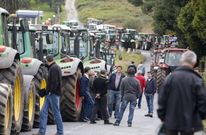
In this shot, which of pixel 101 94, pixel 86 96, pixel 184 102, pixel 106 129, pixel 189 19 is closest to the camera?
pixel 184 102

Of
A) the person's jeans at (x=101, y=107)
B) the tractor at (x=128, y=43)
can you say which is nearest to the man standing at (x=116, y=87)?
the person's jeans at (x=101, y=107)

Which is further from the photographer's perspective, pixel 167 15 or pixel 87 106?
pixel 167 15

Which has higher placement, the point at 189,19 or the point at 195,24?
the point at 195,24

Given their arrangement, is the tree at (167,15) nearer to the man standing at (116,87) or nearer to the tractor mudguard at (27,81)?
the man standing at (116,87)

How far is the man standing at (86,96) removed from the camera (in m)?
20.8

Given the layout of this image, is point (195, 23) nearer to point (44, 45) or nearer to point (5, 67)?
point (44, 45)

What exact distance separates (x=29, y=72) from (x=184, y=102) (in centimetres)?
803

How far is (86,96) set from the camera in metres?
21.4

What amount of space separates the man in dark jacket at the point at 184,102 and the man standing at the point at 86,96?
10.7 m

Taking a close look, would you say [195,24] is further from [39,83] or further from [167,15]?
[39,83]

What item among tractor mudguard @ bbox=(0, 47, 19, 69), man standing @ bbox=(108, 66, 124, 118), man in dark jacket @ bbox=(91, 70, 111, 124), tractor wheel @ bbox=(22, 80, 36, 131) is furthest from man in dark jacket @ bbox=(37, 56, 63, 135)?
man standing @ bbox=(108, 66, 124, 118)

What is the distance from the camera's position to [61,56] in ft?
73.0

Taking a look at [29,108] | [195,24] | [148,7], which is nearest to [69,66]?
[29,108]

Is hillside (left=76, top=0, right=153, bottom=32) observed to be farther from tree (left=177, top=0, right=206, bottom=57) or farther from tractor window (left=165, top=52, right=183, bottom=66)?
tractor window (left=165, top=52, right=183, bottom=66)
